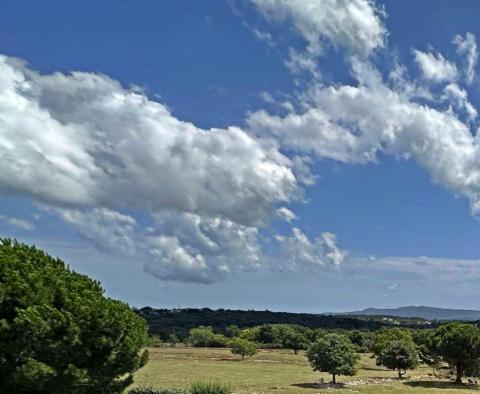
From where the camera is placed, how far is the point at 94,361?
29.4 metres

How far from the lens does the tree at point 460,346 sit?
233 ft

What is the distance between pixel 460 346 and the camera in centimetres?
7169

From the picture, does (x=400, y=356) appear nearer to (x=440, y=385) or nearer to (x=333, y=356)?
(x=440, y=385)

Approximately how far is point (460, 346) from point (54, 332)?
200ft

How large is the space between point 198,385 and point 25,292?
17819 mm

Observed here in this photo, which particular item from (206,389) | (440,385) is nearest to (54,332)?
(206,389)

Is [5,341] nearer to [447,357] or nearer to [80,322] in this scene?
[80,322]

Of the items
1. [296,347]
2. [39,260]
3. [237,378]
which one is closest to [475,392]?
[237,378]

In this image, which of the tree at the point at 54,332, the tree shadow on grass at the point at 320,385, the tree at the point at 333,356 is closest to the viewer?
the tree at the point at 54,332

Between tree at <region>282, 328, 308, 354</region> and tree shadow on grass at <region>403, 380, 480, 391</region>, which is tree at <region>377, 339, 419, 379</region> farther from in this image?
Result: tree at <region>282, 328, 308, 354</region>

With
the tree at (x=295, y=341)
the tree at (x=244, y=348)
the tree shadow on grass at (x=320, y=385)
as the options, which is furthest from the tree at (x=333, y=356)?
the tree at (x=295, y=341)

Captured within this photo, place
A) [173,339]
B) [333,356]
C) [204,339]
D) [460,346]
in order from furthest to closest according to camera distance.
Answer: [173,339] → [204,339] → [333,356] → [460,346]

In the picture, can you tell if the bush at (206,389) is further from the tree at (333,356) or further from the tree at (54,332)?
the tree at (333,356)

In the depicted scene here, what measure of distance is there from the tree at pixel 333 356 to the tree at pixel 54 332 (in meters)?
46.9
